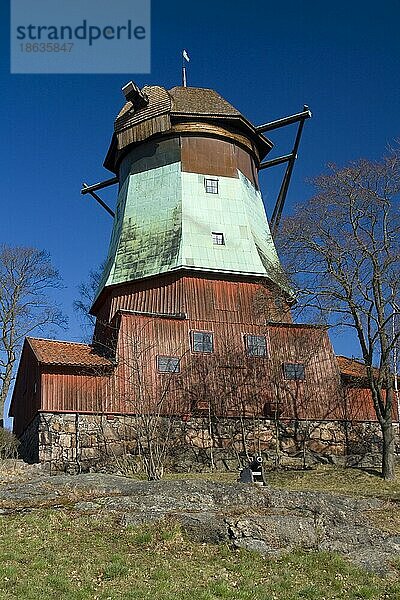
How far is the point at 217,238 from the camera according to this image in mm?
28266

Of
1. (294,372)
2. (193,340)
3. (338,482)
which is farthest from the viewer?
(294,372)

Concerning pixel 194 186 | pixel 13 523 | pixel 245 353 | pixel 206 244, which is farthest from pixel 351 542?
pixel 194 186

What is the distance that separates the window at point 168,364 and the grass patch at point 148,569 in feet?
38.9

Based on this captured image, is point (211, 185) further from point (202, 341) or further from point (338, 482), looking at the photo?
point (338, 482)

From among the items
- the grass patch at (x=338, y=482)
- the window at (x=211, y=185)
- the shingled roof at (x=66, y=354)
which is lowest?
the grass patch at (x=338, y=482)

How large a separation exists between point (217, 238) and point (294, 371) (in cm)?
614

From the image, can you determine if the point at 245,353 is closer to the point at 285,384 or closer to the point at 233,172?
the point at 285,384

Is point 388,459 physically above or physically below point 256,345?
below

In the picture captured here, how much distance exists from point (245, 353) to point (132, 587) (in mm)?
15920

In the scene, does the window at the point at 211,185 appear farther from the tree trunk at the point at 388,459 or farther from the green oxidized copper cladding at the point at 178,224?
the tree trunk at the point at 388,459

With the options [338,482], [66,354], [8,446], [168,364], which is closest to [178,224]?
[168,364]

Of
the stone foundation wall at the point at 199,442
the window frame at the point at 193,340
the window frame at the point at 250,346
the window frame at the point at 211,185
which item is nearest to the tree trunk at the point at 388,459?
the stone foundation wall at the point at 199,442

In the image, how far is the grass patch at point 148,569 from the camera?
10289 millimetres

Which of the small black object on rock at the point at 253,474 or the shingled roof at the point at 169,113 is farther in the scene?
the shingled roof at the point at 169,113
